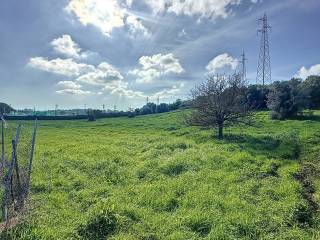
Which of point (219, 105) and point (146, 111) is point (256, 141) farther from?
point (146, 111)


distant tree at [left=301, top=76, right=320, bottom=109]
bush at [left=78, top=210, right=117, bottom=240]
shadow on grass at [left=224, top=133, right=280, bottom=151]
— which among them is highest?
distant tree at [left=301, top=76, right=320, bottom=109]

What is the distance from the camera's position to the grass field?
9.52 m

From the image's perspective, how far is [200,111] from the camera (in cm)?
3206

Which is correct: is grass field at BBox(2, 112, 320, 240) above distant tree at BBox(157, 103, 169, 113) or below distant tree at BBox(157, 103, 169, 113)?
below

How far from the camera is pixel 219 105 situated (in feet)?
102

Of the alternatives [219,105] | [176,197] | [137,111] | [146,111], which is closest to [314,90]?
[219,105]

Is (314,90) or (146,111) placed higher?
→ (314,90)

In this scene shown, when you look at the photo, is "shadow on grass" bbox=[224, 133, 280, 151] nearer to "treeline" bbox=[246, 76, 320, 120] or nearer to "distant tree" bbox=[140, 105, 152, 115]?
"treeline" bbox=[246, 76, 320, 120]

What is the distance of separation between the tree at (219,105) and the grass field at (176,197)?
30.8 feet

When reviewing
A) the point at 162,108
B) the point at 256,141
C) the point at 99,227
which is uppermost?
the point at 162,108

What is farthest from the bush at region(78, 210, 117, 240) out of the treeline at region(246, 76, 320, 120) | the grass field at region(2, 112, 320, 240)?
the treeline at region(246, 76, 320, 120)

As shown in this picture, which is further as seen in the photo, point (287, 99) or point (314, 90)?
point (314, 90)

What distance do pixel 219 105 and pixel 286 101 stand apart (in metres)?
23.3

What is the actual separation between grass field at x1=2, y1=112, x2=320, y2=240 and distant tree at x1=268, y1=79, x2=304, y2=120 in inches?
1165
